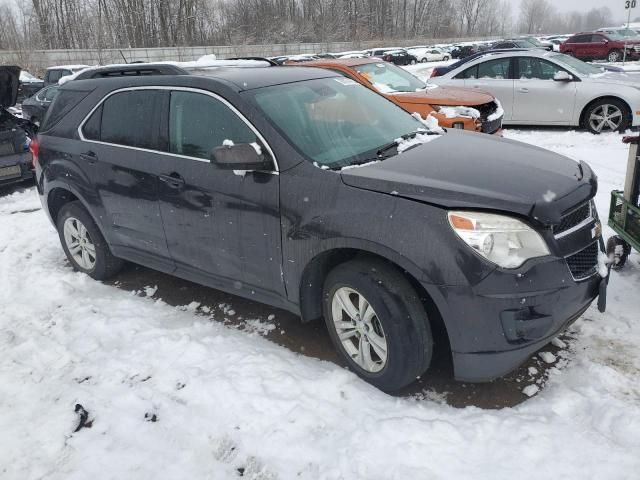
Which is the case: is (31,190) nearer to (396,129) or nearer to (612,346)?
(396,129)

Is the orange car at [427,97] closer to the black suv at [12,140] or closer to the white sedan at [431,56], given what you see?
the black suv at [12,140]

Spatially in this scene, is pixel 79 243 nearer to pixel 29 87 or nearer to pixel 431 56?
pixel 29 87

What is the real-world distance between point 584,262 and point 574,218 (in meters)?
0.25

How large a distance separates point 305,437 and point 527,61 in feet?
31.1

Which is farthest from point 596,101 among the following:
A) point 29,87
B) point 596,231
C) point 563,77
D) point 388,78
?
point 29,87

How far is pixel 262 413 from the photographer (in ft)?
9.80

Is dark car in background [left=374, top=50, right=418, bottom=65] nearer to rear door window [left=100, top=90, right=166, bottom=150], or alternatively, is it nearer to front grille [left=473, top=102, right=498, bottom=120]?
front grille [left=473, top=102, right=498, bottom=120]

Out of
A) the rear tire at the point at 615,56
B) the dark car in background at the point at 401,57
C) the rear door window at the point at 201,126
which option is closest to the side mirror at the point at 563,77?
the rear door window at the point at 201,126

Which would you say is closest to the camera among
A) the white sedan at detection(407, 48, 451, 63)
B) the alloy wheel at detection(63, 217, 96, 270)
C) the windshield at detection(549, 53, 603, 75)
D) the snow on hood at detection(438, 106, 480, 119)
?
the alloy wheel at detection(63, 217, 96, 270)

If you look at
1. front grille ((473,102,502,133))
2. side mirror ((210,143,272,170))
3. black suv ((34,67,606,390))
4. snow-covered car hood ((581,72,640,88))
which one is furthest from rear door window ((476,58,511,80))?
side mirror ((210,143,272,170))

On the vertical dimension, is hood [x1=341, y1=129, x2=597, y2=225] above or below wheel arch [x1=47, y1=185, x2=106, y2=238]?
above

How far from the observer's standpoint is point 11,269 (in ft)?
17.5

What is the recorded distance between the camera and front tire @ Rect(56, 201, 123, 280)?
15.7ft

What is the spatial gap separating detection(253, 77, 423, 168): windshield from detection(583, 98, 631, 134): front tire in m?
6.91
